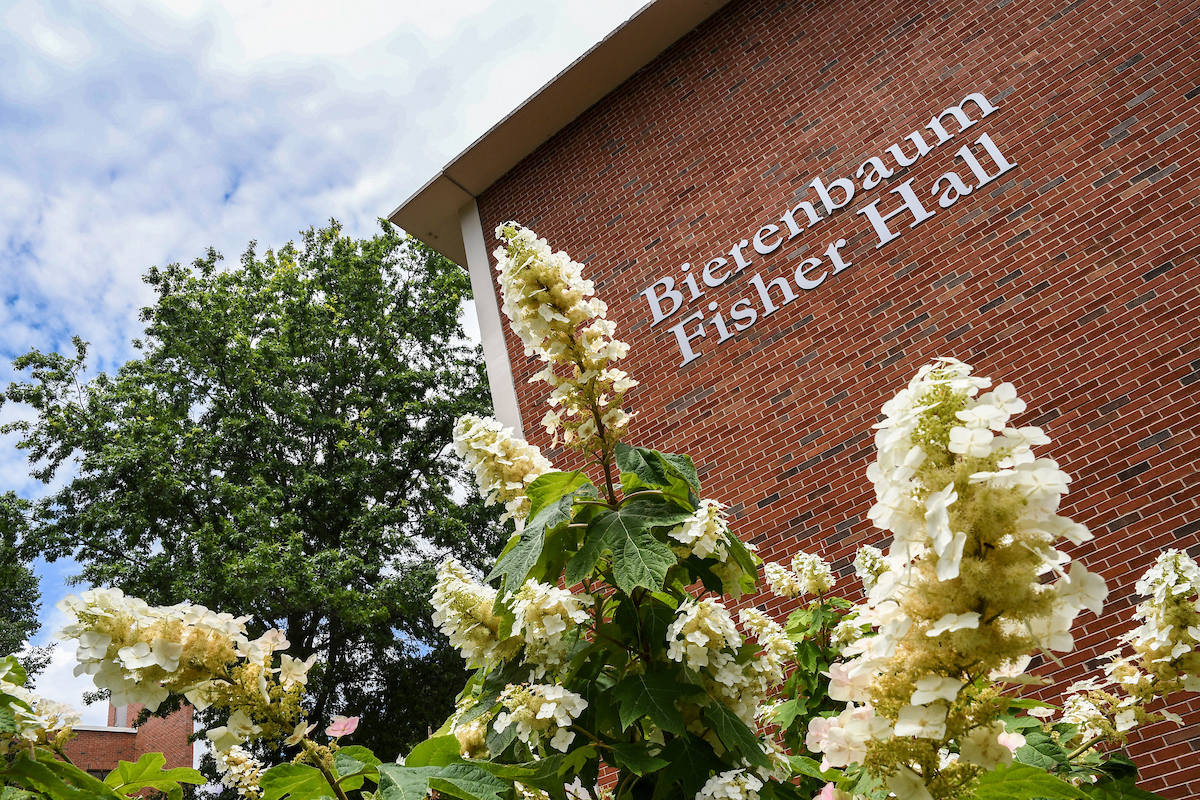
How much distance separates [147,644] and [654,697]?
1.21 metres

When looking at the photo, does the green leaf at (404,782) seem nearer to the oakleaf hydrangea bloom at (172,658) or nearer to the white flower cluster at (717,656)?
the oakleaf hydrangea bloom at (172,658)

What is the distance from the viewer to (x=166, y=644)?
170 cm

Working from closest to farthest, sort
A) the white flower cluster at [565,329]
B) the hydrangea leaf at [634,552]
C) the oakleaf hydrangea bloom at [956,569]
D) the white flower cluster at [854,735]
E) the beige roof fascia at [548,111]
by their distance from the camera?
the oakleaf hydrangea bloom at [956,569]
the white flower cluster at [854,735]
the hydrangea leaf at [634,552]
the white flower cluster at [565,329]
the beige roof fascia at [548,111]

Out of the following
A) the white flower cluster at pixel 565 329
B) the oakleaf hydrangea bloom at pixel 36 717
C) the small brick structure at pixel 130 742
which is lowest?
the oakleaf hydrangea bloom at pixel 36 717

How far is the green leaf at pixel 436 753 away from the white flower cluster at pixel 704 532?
0.81 meters

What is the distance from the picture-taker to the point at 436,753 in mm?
2018

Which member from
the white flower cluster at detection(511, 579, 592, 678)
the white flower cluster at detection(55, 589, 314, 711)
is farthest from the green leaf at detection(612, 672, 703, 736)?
the white flower cluster at detection(55, 589, 314, 711)

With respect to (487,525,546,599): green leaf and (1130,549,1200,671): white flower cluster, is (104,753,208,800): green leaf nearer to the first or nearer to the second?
(487,525,546,599): green leaf

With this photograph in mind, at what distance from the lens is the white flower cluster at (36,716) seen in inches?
63.4

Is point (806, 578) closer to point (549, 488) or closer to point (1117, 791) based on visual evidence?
point (1117, 791)

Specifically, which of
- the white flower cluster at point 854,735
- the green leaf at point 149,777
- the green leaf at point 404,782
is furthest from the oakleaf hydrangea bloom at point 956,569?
the green leaf at point 149,777

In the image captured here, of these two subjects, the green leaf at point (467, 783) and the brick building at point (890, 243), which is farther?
the brick building at point (890, 243)

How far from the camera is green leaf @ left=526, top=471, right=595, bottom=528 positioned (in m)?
2.45

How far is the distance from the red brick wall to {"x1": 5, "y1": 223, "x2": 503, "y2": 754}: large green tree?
725 centimetres
